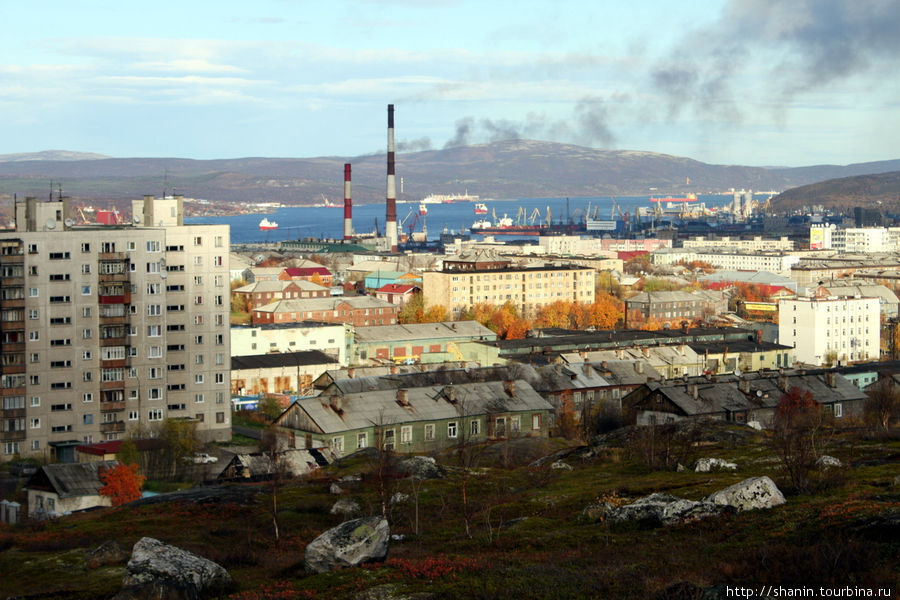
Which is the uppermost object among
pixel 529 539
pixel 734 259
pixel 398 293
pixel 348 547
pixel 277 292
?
pixel 734 259

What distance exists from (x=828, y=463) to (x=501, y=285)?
5896cm

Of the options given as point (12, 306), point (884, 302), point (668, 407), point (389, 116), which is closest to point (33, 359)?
point (12, 306)

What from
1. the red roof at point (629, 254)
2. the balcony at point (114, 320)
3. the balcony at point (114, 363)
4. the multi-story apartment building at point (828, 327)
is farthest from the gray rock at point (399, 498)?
the red roof at point (629, 254)

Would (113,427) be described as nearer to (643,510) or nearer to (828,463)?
(828,463)

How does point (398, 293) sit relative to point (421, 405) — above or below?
above

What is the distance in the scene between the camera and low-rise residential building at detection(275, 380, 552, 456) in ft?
105

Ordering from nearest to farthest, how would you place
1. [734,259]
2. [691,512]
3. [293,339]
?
[691,512], [293,339], [734,259]

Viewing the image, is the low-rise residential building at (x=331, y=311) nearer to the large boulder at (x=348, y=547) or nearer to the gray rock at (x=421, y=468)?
the gray rock at (x=421, y=468)

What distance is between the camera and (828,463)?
819 inches

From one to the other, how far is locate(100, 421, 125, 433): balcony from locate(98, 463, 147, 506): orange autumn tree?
9.99 metres

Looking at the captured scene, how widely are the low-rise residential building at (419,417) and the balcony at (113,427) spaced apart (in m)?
6.84

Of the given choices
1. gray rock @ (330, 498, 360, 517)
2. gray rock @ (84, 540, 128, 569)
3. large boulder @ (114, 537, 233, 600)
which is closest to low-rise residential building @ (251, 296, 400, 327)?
gray rock @ (330, 498, 360, 517)

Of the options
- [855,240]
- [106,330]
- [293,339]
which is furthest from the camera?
[855,240]

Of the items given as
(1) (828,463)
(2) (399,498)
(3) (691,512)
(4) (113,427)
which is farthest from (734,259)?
(3) (691,512)
